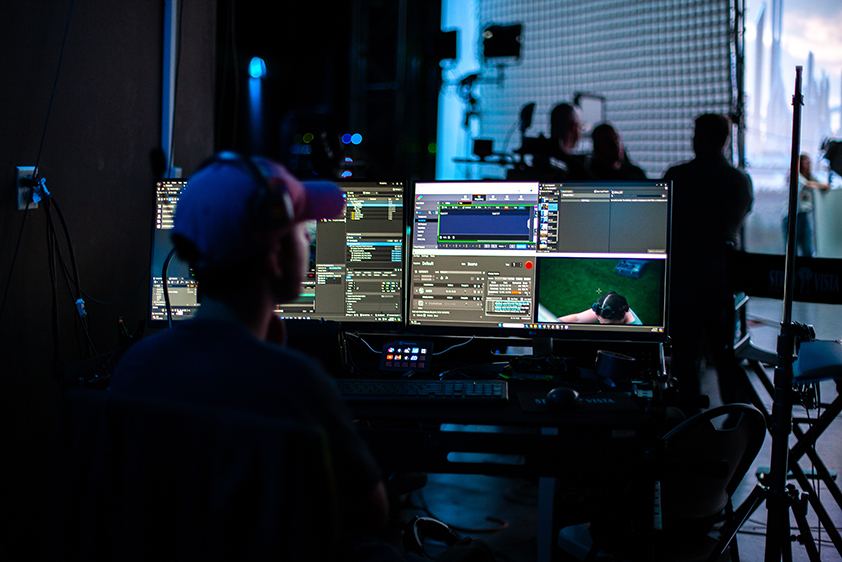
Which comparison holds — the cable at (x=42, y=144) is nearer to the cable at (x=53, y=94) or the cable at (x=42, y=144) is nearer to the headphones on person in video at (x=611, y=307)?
the cable at (x=53, y=94)

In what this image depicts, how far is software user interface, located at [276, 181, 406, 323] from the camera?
1.82m

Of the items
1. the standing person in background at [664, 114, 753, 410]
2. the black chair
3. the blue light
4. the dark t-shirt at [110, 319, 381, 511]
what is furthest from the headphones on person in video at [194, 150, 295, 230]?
the blue light

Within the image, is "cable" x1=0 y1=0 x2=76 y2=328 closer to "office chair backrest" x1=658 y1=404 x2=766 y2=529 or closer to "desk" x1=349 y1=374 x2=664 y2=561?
"desk" x1=349 y1=374 x2=664 y2=561

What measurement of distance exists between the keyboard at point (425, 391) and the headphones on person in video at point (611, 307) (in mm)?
366

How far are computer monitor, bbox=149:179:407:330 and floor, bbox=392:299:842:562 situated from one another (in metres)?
0.90

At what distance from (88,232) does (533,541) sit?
178 centimetres

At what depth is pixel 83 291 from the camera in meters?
1.98

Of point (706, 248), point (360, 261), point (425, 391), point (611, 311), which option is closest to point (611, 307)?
point (611, 311)

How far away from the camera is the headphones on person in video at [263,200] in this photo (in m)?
0.81

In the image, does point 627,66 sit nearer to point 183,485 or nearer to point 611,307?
→ point 611,307

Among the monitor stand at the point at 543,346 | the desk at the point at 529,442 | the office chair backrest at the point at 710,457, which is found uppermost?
the monitor stand at the point at 543,346

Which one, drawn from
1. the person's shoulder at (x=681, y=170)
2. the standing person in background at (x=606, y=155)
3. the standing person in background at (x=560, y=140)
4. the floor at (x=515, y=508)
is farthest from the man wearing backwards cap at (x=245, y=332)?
the standing person in background at (x=560, y=140)

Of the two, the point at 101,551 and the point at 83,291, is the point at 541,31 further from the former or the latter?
the point at 101,551

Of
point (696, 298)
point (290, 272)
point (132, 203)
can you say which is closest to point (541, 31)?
point (696, 298)
